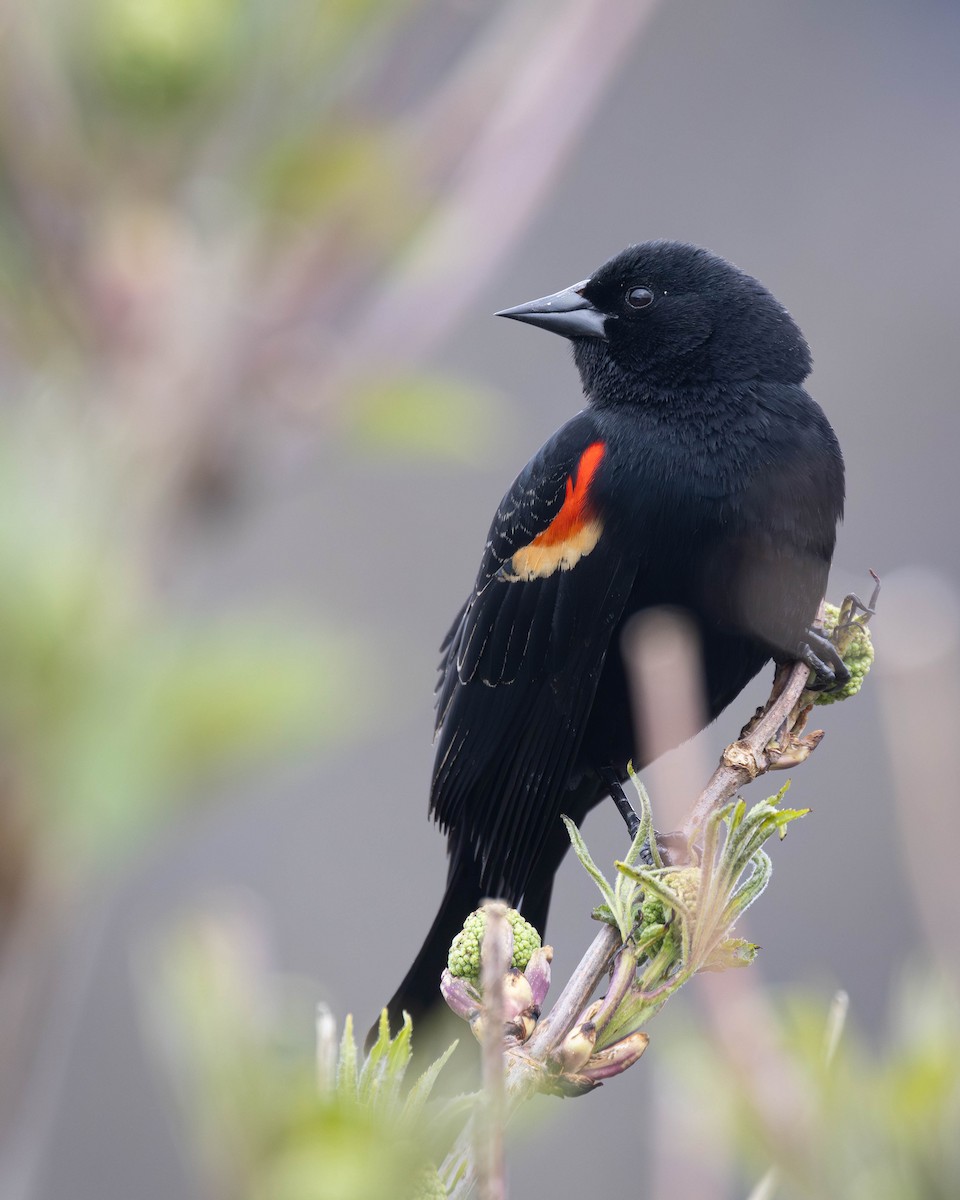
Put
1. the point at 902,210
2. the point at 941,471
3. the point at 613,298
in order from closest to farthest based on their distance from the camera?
1. the point at 613,298
2. the point at 941,471
3. the point at 902,210

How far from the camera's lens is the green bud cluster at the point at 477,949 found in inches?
41.1

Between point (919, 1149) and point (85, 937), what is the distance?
348 millimetres

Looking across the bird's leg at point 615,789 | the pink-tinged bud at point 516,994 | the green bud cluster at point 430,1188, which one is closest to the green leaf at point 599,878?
the pink-tinged bud at point 516,994

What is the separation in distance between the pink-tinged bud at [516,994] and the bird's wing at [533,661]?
38.5 inches

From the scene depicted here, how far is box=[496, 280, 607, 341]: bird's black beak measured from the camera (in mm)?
2369

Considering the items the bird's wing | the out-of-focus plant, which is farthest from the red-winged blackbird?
the out-of-focus plant

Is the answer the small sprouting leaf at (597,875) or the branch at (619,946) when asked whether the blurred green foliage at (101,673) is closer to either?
the branch at (619,946)

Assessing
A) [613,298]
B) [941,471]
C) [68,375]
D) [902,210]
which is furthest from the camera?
[902,210]

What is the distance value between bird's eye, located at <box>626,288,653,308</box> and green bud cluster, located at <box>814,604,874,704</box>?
904mm

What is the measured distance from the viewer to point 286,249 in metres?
0.58

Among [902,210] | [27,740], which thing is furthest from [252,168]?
[902,210]

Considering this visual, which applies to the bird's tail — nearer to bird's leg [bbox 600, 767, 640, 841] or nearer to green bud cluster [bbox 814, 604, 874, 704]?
bird's leg [bbox 600, 767, 640, 841]

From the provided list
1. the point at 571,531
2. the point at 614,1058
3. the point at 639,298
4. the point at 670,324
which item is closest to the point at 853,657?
the point at 571,531

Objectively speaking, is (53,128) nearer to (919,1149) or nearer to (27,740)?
(27,740)
